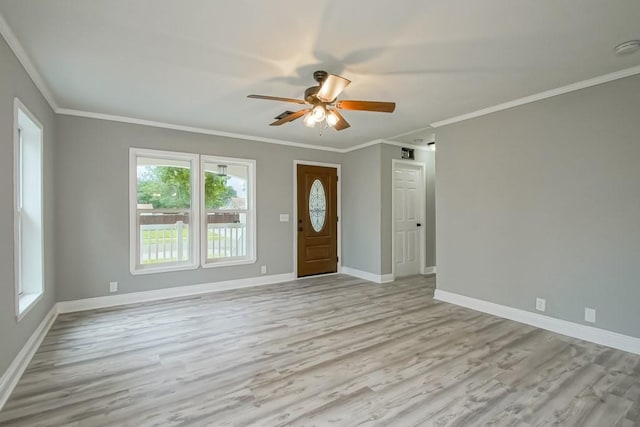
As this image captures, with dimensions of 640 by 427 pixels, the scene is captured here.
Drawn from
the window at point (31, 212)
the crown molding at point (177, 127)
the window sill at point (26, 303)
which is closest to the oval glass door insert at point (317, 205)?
the crown molding at point (177, 127)

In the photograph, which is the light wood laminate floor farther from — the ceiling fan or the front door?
the ceiling fan

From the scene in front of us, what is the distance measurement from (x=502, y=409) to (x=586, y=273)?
1897mm

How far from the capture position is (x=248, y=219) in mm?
5344

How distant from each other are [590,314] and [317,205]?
4.22 meters

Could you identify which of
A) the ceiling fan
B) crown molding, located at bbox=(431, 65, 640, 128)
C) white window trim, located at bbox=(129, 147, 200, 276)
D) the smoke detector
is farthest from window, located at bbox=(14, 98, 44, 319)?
the smoke detector

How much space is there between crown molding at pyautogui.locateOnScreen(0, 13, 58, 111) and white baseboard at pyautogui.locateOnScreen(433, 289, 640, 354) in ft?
16.8

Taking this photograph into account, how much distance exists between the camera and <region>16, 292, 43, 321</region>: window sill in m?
2.56

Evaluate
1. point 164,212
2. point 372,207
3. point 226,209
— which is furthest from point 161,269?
point 372,207

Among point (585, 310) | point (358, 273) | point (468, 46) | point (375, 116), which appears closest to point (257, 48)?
point (468, 46)

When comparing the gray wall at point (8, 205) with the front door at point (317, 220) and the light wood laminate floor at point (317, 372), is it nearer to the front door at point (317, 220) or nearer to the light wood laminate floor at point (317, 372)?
the light wood laminate floor at point (317, 372)

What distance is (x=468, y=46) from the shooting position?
7.88 feet

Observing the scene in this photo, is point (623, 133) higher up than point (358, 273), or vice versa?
point (623, 133)

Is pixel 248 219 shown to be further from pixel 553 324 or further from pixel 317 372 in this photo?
pixel 553 324

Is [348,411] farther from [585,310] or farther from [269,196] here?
[269,196]
